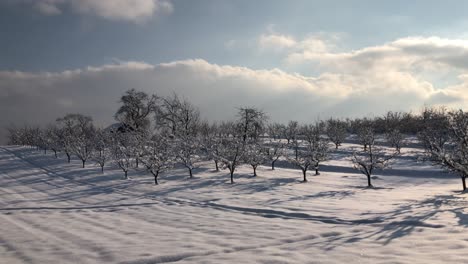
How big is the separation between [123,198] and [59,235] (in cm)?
824

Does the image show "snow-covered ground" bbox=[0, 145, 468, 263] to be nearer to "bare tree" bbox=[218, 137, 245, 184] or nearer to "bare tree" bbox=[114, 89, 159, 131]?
"bare tree" bbox=[218, 137, 245, 184]

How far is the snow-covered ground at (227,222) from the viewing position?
856cm

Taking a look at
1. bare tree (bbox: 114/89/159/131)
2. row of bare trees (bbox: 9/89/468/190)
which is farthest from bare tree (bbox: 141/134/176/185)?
bare tree (bbox: 114/89/159/131)

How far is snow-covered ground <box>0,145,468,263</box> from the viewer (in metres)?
8.56

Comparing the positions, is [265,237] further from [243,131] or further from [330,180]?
[243,131]

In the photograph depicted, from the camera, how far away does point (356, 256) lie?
26.4 feet

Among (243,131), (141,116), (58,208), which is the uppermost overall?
(141,116)

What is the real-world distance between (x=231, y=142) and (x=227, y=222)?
675 inches

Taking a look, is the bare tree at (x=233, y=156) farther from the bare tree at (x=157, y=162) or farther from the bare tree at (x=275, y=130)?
the bare tree at (x=275, y=130)

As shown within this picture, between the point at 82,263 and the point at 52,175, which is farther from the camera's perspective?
the point at 52,175

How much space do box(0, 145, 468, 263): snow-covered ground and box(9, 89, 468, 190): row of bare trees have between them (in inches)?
97.1

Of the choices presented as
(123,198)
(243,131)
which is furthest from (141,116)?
(123,198)

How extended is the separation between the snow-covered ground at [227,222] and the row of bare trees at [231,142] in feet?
8.09

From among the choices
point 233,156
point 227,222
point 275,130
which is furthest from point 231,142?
point 275,130
